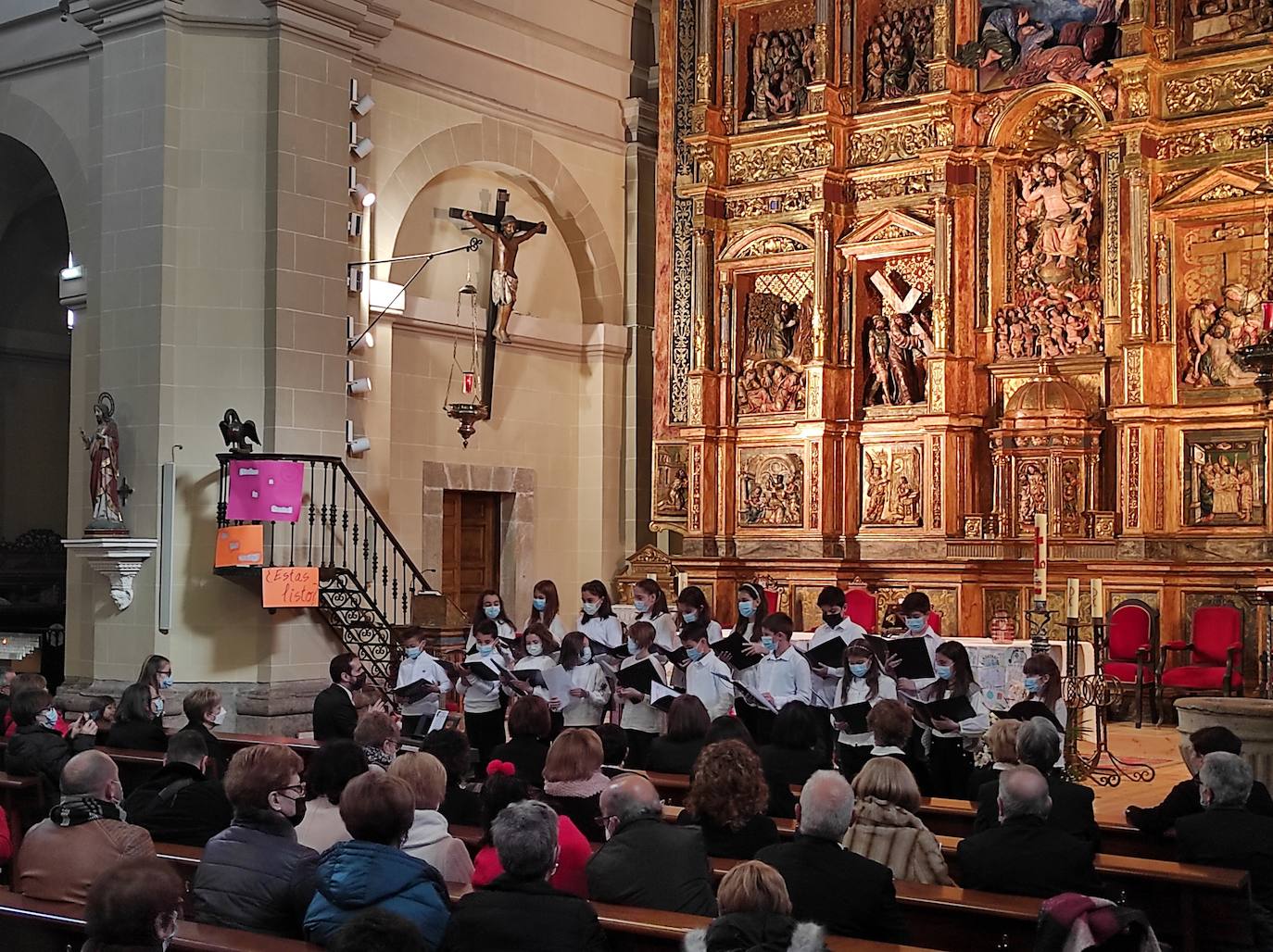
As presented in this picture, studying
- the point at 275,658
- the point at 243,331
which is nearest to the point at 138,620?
the point at 275,658

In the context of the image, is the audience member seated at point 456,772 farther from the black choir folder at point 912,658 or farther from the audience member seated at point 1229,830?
the black choir folder at point 912,658

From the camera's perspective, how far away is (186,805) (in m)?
6.49

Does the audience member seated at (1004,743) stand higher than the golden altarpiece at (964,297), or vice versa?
the golden altarpiece at (964,297)

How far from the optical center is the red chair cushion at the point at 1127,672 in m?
14.0

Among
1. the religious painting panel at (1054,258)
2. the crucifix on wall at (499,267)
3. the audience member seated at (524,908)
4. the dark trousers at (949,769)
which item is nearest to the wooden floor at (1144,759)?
the dark trousers at (949,769)

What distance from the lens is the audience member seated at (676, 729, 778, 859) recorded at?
5.57 meters

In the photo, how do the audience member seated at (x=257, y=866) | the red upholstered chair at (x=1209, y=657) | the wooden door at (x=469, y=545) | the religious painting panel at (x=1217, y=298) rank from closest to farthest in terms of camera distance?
1. the audience member seated at (x=257, y=866)
2. the red upholstered chair at (x=1209, y=657)
3. the religious painting panel at (x=1217, y=298)
4. the wooden door at (x=469, y=545)

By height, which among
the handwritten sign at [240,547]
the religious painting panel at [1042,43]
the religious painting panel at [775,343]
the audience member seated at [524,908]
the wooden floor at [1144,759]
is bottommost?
the wooden floor at [1144,759]

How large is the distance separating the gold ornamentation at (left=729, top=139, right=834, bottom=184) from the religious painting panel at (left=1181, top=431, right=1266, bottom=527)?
4.82m

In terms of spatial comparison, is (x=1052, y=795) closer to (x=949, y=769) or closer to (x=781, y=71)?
(x=949, y=769)

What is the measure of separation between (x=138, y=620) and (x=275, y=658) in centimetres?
127

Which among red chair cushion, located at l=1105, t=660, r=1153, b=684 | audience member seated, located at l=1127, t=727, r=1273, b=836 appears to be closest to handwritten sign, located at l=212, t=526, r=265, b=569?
red chair cushion, located at l=1105, t=660, r=1153, b=684

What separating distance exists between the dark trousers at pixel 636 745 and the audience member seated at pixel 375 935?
21.4 feet

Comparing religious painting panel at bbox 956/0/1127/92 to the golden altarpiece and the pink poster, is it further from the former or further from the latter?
the pink poster
